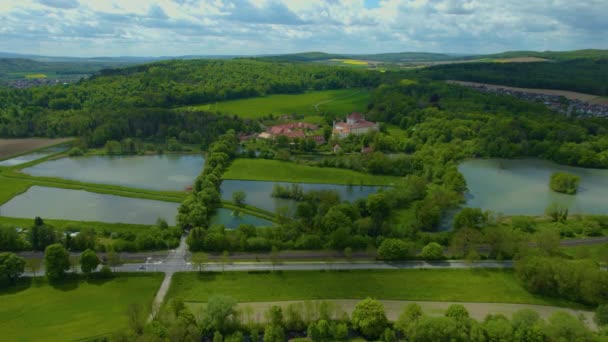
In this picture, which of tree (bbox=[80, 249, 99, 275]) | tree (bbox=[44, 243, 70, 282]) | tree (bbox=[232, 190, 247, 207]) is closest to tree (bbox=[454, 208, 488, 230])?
tree (bbox=[232, 190, 247, 207])

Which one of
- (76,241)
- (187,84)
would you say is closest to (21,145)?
(76,241)

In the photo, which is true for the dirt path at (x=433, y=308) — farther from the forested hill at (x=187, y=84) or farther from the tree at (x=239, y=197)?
the forested hill at (x=187, y=84)

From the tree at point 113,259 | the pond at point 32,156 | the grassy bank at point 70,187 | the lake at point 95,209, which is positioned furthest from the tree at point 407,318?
the pond at point 32,156

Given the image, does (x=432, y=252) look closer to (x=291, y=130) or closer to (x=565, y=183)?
(x=565, y=183)

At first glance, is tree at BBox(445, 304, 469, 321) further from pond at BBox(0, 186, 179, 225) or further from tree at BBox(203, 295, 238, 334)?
pond at BBox(0, 186, 179, 225)

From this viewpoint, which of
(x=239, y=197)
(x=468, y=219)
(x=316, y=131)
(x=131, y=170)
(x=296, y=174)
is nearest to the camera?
(x=468, y=219)

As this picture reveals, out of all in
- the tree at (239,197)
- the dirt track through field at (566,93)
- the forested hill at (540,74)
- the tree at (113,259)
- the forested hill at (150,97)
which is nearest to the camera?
the tree at (113,259)
